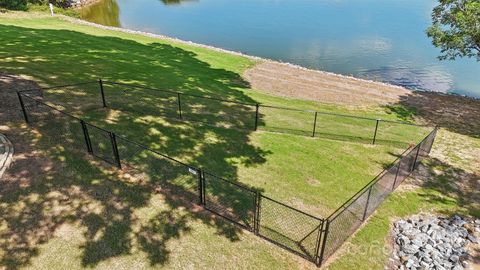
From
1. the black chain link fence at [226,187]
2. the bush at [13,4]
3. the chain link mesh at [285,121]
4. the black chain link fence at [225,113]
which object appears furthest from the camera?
the bush at [13,4]

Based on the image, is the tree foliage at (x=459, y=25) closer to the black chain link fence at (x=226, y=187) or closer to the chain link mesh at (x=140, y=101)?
the black chain link fence at (x=226, y=187)

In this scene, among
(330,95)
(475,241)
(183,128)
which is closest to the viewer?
(475,241)

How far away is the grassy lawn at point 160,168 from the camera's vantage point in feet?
29.0

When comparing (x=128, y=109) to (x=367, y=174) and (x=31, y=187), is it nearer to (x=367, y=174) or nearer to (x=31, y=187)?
(x=31, y=187)

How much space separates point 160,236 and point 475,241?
375 inches

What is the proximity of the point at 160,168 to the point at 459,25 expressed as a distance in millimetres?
22870

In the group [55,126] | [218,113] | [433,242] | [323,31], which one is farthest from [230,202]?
[323,31]

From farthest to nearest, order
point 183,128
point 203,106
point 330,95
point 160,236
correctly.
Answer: point 330,95 → point 203,106 → point 183,128 → point 160,236

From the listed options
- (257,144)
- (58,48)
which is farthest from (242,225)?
(58,48)

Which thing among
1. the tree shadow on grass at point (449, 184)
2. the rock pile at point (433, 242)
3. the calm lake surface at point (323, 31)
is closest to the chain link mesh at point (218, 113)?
the tree shadow on grass at point (449, 184)

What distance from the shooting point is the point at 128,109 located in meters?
15.8

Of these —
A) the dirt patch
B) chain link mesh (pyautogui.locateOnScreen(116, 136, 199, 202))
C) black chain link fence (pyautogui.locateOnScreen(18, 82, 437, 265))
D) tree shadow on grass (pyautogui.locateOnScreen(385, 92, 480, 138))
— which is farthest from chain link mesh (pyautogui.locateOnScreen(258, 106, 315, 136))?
tree shadow on grass (pyautogui.locateOnScreen(385, 92, 480, 138))

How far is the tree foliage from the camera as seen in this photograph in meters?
22.2

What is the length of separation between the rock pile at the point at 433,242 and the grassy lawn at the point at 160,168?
0.67 metres
